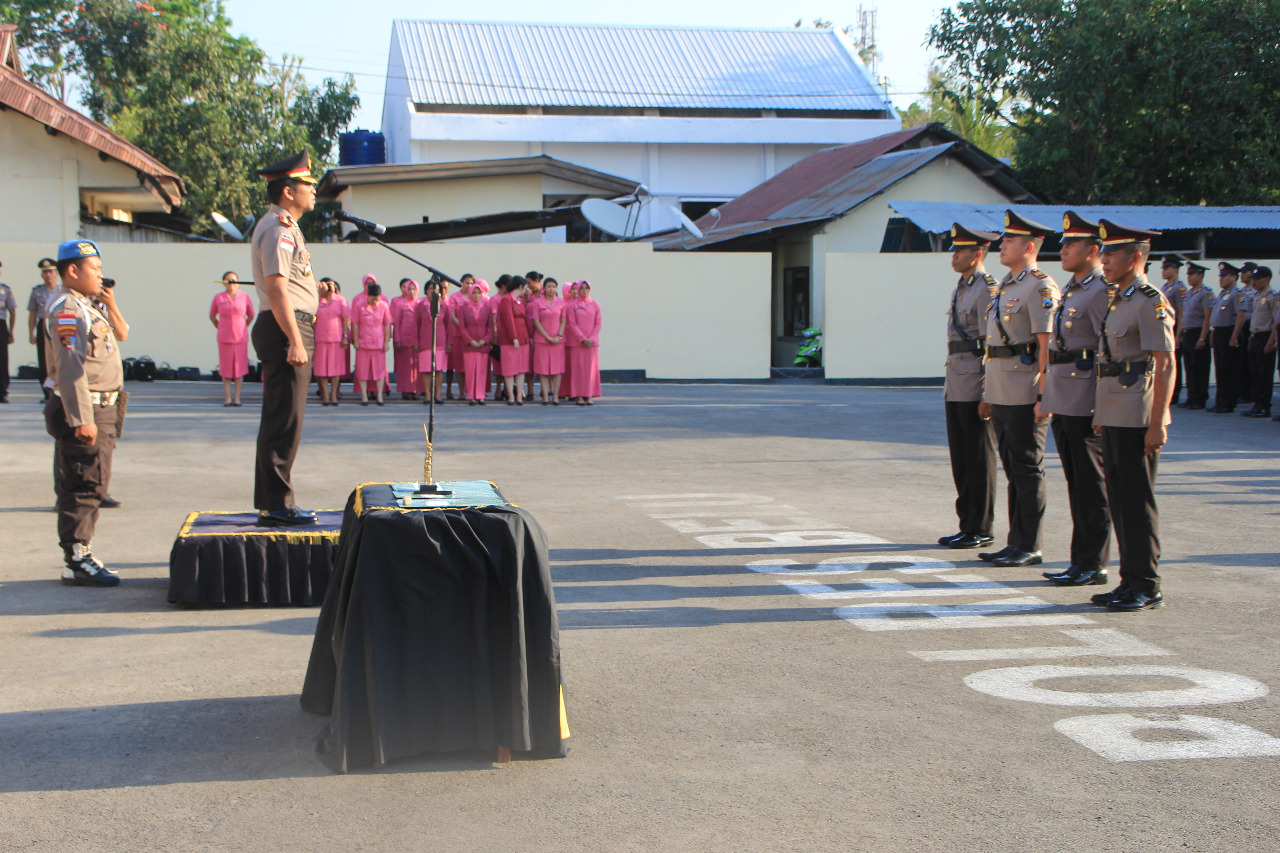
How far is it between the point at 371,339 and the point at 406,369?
105 centimetres

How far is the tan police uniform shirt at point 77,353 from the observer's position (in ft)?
20.1

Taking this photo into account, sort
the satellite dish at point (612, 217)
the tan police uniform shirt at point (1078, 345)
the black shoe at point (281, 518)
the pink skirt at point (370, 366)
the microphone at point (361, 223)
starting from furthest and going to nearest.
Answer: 1. the satellite dish at point (612, 217)
2. the pink skirt at point (370, 366)
3. the tan police uniform shirt at point (1078, 345)
4. the black shoe at point (281, 518)
5. the microphone at point (361, 223)

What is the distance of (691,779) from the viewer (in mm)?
3738

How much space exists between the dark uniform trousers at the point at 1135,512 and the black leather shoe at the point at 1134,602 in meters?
0.03

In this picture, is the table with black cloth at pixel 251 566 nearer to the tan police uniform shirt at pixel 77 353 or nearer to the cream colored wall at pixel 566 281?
the tan police uniform shirt at pixel 77 353

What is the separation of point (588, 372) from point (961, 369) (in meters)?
10.6

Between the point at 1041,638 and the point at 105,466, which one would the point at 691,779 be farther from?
the point at 105,466

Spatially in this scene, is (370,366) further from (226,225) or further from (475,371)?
(226,225)

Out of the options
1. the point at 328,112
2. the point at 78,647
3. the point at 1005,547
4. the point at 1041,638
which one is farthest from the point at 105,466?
the point at 328,112

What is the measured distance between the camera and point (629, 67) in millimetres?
42156

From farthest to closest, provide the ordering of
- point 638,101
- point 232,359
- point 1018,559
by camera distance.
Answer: point 638,101, point 232,359, point 1018,559

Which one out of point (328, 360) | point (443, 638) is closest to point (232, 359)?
point (328, 360)

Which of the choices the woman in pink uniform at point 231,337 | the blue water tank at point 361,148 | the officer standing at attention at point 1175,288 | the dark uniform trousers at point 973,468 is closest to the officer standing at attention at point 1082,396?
the dark uniform trousers at point 973,468

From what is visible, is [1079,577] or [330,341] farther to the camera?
[330,341]
